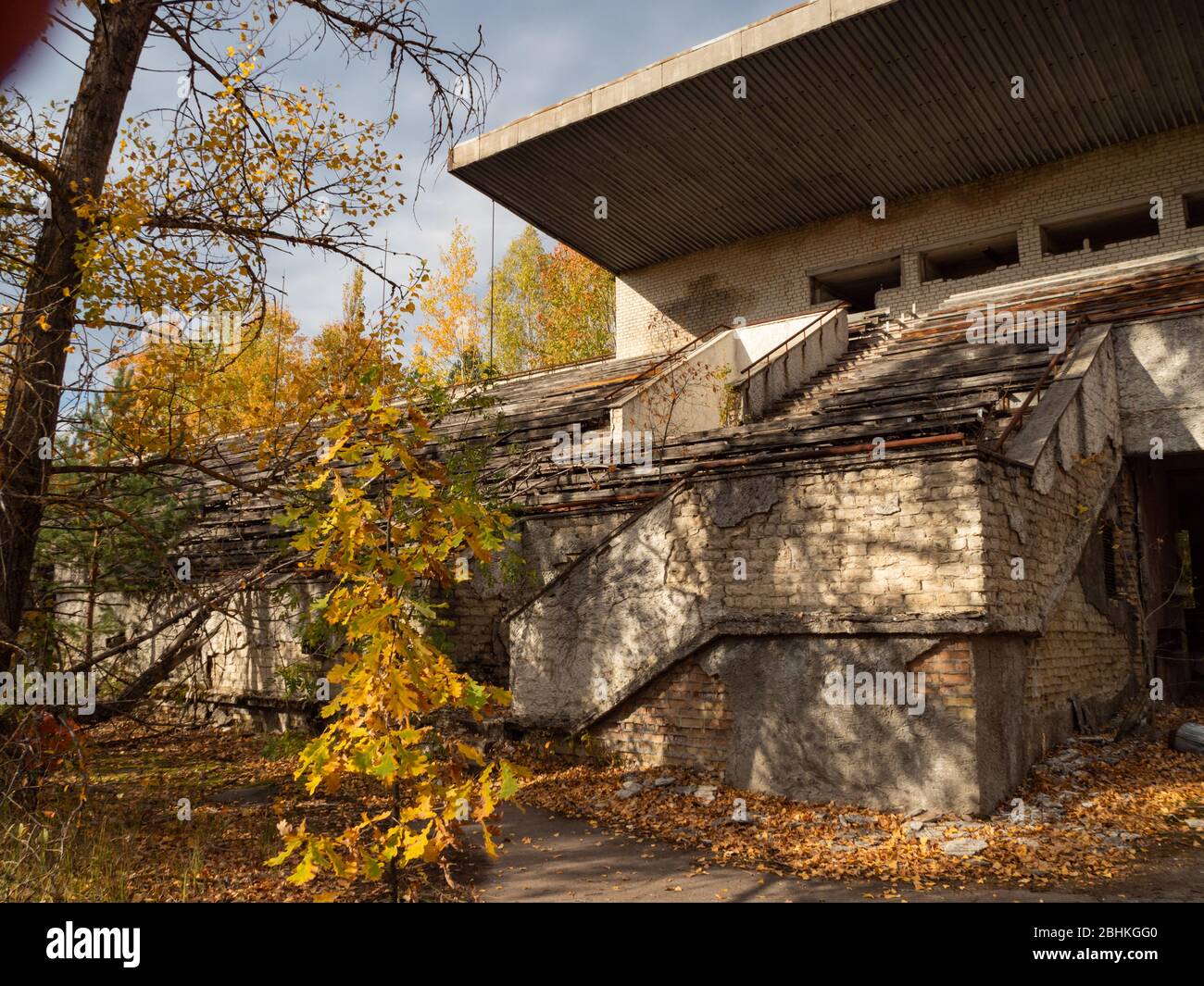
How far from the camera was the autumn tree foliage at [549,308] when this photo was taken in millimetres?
31109

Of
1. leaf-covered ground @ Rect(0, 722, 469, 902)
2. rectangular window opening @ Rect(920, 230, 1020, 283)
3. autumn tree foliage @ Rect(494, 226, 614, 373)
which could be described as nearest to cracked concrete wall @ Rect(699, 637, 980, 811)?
leaf-covered ground @ Rect(0, 722, 469, 902)

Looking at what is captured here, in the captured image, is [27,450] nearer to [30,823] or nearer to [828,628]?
[30,823]

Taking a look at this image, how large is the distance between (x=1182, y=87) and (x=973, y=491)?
11.9 metres

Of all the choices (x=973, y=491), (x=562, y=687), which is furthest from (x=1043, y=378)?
(x=562, y=687)

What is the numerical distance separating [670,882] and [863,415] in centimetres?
582

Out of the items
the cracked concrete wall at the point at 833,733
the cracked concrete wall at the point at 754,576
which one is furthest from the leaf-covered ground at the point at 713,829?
the cracked concrete wall at the point at 754,576

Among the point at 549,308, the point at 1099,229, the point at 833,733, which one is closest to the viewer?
the point at 833,733

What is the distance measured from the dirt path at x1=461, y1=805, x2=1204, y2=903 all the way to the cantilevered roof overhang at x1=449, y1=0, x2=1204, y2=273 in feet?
41.2

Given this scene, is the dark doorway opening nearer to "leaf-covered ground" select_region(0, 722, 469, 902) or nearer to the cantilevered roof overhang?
the cantilevered roof overhang

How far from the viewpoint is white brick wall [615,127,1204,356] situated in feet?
50.0

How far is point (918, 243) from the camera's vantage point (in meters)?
17.6

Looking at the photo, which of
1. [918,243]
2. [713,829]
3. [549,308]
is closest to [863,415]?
[713,829]

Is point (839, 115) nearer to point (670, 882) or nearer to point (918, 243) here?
point (918, 243)

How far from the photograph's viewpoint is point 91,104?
22.2 feet
